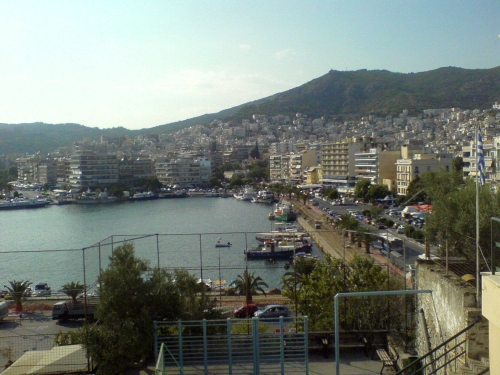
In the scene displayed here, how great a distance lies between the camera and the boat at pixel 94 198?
32.8 m

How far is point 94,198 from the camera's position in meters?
33.5

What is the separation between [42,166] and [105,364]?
44.6m

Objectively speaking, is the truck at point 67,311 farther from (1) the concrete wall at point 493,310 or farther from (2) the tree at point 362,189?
(2) the tree at point 362,189

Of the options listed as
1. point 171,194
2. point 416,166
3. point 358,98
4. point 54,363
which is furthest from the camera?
point 358,98

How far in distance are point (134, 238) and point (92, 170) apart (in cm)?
3496

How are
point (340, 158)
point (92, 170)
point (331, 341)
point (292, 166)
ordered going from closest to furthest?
point (331, 341) < point (340, 158) < point (292, 166) < point (92, 170)

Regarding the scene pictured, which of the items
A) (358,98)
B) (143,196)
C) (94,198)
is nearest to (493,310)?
(94,198)

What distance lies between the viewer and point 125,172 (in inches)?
1575

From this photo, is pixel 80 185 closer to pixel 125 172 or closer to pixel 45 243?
pixel 125 172

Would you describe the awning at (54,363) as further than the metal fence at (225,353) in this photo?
Yes

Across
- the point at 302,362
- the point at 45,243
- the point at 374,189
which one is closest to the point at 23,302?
the point at 302,362

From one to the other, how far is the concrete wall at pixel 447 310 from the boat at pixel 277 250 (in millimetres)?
8906

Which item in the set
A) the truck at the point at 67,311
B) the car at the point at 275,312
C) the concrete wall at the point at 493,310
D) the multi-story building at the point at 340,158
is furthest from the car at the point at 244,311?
the multi-story building at the point at 340,158

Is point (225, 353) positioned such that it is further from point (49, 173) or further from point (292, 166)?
point (49, 173)
